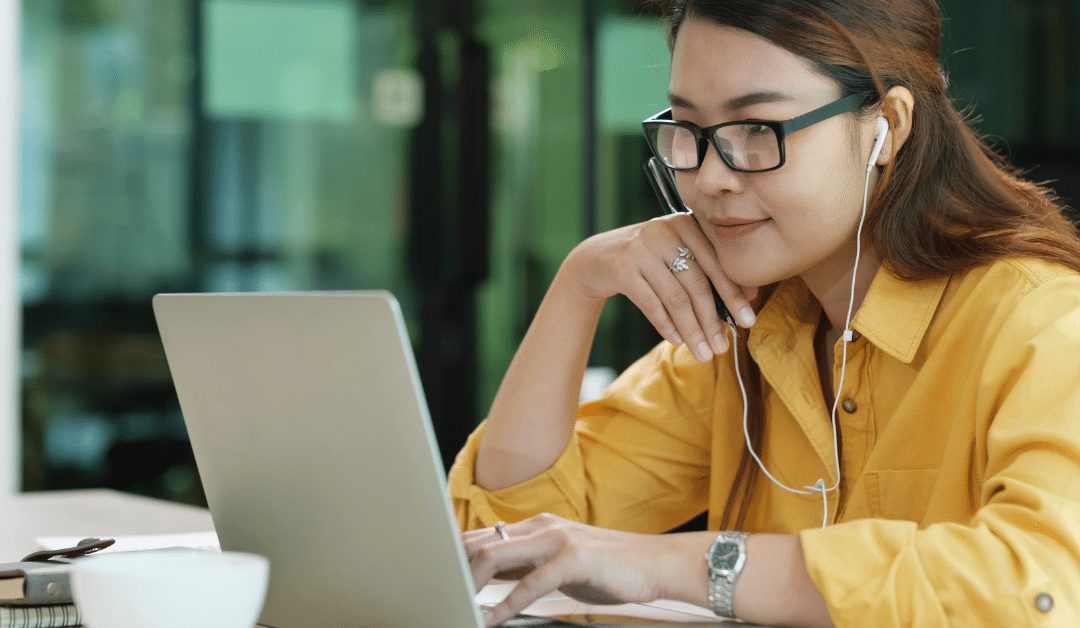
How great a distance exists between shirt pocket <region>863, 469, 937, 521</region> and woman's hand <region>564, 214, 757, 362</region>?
0.20 m

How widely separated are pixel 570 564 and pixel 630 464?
0.51 meters

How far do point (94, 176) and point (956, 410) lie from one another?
2613mm

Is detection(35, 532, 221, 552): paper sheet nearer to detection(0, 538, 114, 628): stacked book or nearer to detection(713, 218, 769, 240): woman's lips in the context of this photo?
detection(0, 538, 114, 628): stacked book

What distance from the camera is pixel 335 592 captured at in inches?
29.2

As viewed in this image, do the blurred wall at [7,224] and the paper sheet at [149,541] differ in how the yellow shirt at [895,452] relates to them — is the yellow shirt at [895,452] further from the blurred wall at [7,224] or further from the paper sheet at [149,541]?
the blurred wall at [7,224]

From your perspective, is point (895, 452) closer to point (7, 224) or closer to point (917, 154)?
point (917, 154)

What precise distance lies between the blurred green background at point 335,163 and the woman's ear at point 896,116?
1967 mm

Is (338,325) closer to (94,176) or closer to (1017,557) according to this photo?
(1017,557)

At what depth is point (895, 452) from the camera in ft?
3.63

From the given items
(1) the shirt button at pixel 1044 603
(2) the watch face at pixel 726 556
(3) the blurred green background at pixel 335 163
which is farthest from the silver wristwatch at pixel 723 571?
(3) the blurred green background at pixel 335 163

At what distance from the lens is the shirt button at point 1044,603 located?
2.45 ft

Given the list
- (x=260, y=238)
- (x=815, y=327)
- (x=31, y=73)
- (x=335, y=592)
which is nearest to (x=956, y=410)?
(x=815, y=327)

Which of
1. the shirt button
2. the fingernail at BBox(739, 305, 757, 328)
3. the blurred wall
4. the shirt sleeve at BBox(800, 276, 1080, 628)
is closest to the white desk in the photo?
the shirt sleeve at BBox(800, 276, 1080, 628)

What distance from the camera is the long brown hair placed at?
1.04 m
